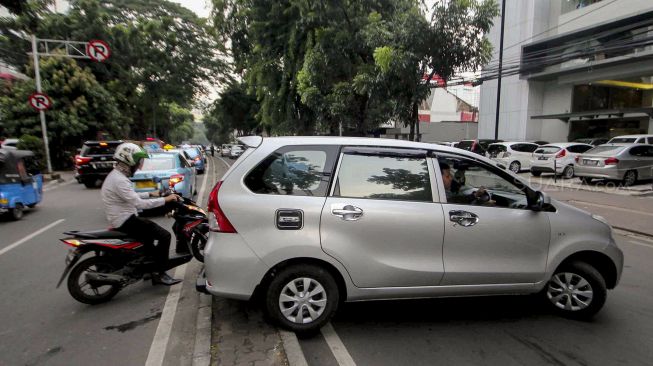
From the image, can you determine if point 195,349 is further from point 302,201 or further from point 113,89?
point 113,89

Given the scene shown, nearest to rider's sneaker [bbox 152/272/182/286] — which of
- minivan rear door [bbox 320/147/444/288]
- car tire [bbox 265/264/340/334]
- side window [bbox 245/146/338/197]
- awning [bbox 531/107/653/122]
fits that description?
car tire [bbox 265/264/340/334]

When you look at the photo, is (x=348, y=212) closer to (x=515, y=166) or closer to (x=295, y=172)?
(x=295, y=172)

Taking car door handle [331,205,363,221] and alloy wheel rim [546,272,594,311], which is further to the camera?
alloy wheel rim [546,272,594,311]

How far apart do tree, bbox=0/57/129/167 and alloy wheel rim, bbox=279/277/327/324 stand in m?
20.6

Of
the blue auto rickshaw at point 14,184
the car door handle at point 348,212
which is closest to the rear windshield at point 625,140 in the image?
the car door handle at point 348,212

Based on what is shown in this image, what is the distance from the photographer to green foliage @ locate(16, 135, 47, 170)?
16367mm

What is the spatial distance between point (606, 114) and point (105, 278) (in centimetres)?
2567

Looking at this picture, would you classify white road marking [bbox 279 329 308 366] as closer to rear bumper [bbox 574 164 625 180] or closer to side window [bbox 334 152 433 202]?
side window [bbox 334 152 433 202]

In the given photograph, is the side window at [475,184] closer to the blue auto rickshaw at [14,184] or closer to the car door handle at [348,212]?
the car door handle at [348,212]

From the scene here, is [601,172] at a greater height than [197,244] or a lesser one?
greater

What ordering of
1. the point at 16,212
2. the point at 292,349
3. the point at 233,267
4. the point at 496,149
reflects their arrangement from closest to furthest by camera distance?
the point at 292,349 → the point at 233,267 → the point at 16,212 → the point at 496,149

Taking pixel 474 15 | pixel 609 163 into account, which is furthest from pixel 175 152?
pixel 609 163

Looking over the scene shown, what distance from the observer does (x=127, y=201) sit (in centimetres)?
416

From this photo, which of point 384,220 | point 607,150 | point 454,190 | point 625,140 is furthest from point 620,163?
point 384,220
